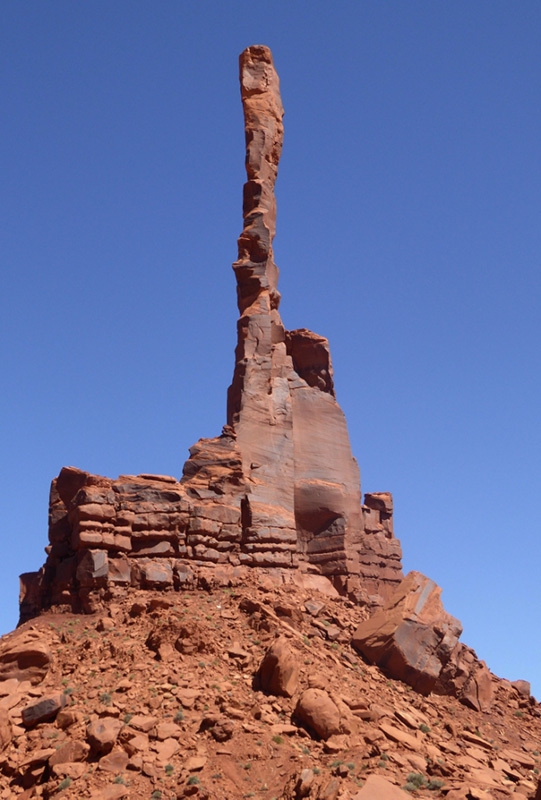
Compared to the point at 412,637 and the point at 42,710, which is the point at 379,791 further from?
the point at 412,637

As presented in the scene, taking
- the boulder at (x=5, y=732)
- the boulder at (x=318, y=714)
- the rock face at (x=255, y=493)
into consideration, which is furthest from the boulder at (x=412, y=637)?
the boulder at (x=5, y=732)

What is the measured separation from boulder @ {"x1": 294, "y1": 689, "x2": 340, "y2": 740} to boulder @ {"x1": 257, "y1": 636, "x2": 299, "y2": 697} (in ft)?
2.01

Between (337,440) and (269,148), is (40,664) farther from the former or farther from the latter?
(269,148)

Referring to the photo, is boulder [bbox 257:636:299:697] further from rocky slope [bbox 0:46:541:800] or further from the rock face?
the rock face

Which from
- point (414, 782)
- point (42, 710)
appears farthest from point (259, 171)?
point (414, 782)

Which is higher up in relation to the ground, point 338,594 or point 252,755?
point 338,594

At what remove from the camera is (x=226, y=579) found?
120 ft

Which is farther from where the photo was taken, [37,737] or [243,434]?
[243,434]

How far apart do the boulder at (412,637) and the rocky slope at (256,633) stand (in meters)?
0.07

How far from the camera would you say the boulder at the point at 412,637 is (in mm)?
35250

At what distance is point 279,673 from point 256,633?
9.95ft

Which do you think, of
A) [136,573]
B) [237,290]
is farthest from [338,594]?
[237,290]

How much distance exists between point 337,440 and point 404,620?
26.3 feet

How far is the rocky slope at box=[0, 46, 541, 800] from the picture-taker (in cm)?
2809
